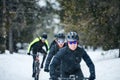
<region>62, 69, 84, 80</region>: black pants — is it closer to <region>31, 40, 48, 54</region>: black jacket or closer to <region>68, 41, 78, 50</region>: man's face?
<region>68, 41, 78, 50</region>: man's face

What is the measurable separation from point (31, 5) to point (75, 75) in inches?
1028

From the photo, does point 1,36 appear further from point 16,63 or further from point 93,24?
point 93,24

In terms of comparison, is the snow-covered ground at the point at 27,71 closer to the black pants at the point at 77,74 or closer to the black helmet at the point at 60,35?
the black helmet at the point at 60,35

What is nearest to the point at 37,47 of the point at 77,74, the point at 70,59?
the point at 70,59

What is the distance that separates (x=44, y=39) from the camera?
56.8 feet

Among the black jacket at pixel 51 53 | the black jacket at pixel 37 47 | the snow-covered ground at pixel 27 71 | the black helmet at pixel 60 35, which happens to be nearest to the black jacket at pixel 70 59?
the black jacket at pixel 51 53

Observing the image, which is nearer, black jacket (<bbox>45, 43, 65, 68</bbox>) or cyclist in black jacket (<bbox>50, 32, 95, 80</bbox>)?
cyclist in black jacket (<bbox>50, 32, 95, 80</bbox>)

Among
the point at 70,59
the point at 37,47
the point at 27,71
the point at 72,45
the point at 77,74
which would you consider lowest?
the point at 27,71

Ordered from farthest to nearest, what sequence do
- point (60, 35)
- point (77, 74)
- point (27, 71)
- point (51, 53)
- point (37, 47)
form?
1. point (27, 71)
2. point (37, 47)
3. point (60, 35)
4. point (51, 53)
5. point (77, 74)

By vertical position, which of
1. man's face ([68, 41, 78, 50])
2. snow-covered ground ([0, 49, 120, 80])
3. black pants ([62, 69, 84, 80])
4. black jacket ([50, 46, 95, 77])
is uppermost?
man's face ([68, 41, 78, 50])

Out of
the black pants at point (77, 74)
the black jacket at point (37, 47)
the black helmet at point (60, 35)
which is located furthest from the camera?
the black jacket at point (37, 47)

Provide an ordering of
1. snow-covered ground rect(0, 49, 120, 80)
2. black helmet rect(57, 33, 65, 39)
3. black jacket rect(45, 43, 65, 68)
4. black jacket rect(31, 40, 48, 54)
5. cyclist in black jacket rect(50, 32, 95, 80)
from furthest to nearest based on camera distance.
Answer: snow-covered ground rect(0, 49, 120, 80)
black jacket rect(31, 40, 48, 54)
black helmet rect(57, 33, 65, 39)
black jacket rect(45, 43, 65, 68)
cyclist in black jacket rect(50, 32, 95, 80)

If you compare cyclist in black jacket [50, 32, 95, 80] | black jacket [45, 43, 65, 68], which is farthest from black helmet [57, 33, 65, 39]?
cyclist in black jacket [50, 32, 95, 80]

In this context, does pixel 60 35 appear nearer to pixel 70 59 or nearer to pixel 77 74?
pixel 70 59
